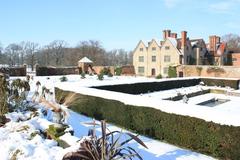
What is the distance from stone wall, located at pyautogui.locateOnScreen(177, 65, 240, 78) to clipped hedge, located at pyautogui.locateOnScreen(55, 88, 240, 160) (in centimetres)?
2667

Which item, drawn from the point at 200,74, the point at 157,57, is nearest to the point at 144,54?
the point at 157,57

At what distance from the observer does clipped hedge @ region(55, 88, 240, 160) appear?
22.8ft

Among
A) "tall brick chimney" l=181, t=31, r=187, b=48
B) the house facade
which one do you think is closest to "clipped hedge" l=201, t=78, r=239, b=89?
the house facade

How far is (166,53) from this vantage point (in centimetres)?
4269

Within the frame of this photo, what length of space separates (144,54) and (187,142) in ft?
126

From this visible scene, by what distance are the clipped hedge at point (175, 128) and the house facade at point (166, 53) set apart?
31080 millimetres

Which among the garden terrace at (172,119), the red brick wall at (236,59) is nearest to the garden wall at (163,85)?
the garden terrace at (172,119)

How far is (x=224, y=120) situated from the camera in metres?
7.12

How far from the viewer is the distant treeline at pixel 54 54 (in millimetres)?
66125

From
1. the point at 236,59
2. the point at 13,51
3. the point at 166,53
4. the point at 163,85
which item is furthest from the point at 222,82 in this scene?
the point at 13,51

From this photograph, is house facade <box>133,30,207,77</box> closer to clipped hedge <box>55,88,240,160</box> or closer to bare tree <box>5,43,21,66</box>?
clipped hedge <box>55,88,240,160</box>

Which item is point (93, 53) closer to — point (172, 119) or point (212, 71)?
point (212, 71)

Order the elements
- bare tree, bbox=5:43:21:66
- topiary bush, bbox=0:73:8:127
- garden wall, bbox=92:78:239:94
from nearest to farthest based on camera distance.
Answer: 1. topiary bush, bbox=0:73:8:127
2. garden wall, bbox=92:78:239:94
3. bare tree, bbox=5:43:21:66

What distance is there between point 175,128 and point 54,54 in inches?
2926
